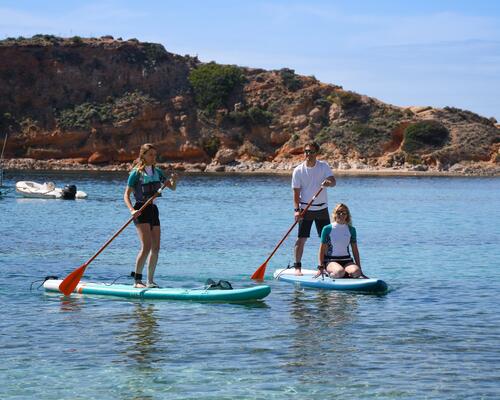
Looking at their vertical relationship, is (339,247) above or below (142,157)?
below

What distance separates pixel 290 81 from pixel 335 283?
3835 inches

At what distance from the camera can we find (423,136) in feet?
312

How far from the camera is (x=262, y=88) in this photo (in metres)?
110

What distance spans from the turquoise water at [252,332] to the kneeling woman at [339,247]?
19.6 inches

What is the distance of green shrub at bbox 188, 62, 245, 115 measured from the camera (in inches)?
4131

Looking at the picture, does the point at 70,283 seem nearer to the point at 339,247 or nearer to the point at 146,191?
the point at 146,191

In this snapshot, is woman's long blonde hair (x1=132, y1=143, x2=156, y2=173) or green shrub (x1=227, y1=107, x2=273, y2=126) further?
green shrub (x1=227, y1=107, x2=273, y2=126)

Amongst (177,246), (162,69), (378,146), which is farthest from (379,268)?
(162,69)

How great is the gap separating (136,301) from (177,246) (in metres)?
9.37

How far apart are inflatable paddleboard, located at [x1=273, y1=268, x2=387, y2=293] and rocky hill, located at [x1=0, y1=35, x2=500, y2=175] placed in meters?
79.8

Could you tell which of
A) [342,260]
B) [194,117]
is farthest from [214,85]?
[342,260]

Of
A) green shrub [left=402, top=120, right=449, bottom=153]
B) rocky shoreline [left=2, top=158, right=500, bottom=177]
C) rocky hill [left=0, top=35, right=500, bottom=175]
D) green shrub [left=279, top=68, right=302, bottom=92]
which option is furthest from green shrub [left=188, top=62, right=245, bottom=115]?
green shrub [left=402, top=120, right=449, bottom=153]

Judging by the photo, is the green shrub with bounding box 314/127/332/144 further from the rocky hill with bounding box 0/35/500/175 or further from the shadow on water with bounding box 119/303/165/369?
the shadow on water with bounding box 119/303/165/369

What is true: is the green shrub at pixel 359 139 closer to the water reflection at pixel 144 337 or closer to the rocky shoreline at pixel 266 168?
the rocky shoreline at pixel 266 168
